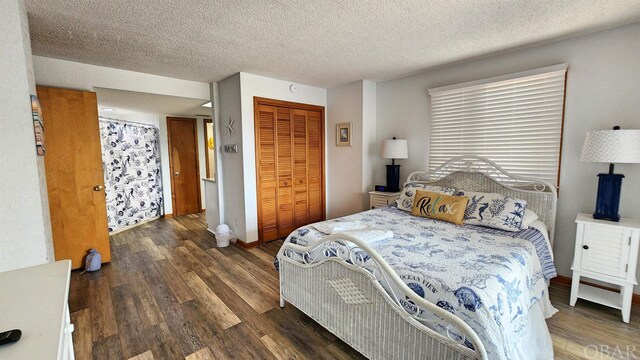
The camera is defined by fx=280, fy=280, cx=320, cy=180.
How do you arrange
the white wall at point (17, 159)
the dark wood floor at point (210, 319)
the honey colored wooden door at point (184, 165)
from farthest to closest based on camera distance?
the honey colored wooden door at point (184, 165), the dark wood floor at point (210, 319), the white wall at point (17, 159)

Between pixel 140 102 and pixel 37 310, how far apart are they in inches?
163

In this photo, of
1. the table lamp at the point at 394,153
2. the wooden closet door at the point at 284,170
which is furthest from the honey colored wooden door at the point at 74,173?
the table lamp at the point at 394,153

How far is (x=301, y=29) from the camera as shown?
2393 millimetres

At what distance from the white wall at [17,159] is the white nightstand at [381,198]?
3373 millimetres

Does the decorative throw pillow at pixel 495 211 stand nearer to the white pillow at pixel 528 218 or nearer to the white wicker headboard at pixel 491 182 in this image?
the white pillow at pixel 528 218

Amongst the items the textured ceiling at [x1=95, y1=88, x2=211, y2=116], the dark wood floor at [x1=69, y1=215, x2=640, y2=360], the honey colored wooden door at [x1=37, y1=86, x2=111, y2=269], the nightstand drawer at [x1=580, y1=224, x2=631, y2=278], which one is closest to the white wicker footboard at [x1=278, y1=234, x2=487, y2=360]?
the dark wood floor at [x1=69, y1=215, x2=640, y2=360]

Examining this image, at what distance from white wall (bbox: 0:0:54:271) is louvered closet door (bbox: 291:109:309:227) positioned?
2.98 metres

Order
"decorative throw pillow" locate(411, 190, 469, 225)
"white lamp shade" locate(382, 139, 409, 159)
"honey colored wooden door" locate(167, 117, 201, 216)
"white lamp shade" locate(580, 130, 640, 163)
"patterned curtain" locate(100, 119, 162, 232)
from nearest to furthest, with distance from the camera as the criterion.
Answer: "white lamp shade" locate(580, 130, 640, 163), "decorative throw pillow" locate(411, 190, 469, 225), "white lamp shade" locate(382, 139, 409, 159), "patterned curtain" locate(100, 119, 162, 232), "honey colored wooden door" locate(167, 117, 201, 216)

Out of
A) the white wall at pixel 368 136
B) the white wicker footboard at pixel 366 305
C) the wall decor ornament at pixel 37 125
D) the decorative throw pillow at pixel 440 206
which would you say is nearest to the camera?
the white wicker footboard at pixel 366 305

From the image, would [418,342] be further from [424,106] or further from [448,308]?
[424,106]

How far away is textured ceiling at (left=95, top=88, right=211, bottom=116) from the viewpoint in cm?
374

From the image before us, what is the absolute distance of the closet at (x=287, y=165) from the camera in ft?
13.2

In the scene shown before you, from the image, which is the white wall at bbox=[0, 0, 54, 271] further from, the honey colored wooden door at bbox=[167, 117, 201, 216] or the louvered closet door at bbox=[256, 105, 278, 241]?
the honey colored wooden door at bbox=[167, 117, 201, 216]

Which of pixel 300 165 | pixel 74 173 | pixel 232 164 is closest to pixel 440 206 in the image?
pixel 300 165
